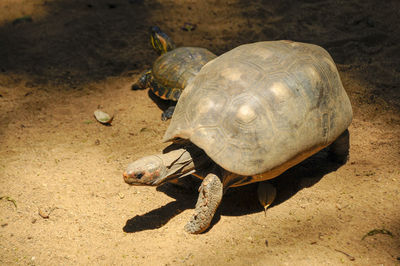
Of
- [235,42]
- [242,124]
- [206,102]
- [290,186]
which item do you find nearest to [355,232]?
[290,186]

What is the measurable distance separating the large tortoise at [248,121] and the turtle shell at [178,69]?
167cm

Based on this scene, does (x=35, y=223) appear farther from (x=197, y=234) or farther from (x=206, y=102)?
(x=206, y=102)

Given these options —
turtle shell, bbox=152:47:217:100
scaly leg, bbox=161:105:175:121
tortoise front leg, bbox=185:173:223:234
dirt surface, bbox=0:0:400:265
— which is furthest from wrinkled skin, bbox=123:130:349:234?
turtle shell, bbox=152:47:217:100

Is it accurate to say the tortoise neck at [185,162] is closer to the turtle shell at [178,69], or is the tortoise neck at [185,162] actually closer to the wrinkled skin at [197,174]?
the wrinkled skin at [197,174]

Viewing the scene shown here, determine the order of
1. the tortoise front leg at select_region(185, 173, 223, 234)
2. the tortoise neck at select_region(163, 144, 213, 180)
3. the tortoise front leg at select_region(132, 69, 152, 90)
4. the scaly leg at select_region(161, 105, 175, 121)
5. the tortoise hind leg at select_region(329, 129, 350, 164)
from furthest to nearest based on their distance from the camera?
the tortoise front leg at select_region(132, 69, 152, 90) → the scaly leg at select_region(161, 105, 175, 121) → the tortoise hind leg at select_region(329, 129, 350, 164) → the tortoise neck at select_region(163, 144, 213, 180) → the tortoise front leg at select_region(185, 173, 223, 234)

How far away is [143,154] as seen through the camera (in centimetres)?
449

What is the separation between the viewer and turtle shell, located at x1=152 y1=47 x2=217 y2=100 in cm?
538

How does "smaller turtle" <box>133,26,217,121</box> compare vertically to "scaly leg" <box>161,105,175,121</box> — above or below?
above

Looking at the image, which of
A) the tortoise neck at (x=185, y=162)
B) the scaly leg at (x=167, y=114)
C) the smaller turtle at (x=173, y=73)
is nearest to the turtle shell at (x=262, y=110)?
the tortoise neck at (x=185, y=162)

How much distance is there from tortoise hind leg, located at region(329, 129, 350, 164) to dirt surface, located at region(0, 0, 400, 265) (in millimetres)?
93

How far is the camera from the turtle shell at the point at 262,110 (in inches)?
128

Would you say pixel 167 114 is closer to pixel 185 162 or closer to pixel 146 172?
pixel 185 162

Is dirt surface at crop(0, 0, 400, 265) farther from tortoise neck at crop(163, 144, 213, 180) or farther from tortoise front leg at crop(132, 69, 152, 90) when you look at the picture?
tortoise neck at crop(163, 144, 213, 180)

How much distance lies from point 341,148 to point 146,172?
219cm
